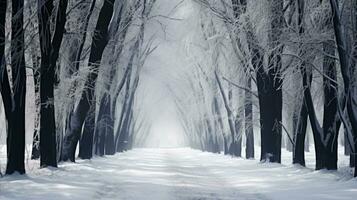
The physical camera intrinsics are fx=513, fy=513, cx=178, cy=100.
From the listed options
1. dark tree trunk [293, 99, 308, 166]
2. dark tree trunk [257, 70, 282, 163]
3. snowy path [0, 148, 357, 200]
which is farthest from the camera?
dark tree trunk [257, 70, 282, 163]

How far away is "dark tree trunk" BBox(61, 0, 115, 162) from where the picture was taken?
53.8 ft

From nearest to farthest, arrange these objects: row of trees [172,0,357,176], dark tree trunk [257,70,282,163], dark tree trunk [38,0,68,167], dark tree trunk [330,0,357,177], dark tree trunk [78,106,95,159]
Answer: dark tree trunk [330,0,357,177], row of trees [172,0,357,176], dark tree trunk [38,0,68,167], dark tree trunk [257,70,282,163], dark tree trunk [78,106,95,159]

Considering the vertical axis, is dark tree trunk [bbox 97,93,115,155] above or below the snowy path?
above

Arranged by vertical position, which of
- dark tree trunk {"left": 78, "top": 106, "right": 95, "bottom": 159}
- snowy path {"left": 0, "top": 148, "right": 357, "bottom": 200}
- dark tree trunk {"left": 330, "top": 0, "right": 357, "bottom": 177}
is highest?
dark tree trunk {"left": 330, "top": 0, "right": 357, "bottom": 177}

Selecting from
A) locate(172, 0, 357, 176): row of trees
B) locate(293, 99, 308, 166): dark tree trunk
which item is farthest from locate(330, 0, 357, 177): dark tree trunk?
locate(293, 99, 308, 166): dark tree trunk

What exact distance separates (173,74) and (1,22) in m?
36.0

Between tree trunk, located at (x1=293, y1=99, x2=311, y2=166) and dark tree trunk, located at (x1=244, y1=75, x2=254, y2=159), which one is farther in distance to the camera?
dark tree trunk, located at (x1=244, y1=75, x2=254, y2=159)

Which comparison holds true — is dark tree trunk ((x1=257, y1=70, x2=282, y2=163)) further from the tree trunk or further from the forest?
the tree trunk

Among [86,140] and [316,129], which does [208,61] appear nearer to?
[86,140]

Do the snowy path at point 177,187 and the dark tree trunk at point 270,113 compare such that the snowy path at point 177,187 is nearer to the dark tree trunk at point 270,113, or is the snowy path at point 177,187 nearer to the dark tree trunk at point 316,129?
the dark tree trunk at point 316,129

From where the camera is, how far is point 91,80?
17.0m

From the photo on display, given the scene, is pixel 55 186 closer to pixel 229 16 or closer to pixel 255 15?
pixel 255 15

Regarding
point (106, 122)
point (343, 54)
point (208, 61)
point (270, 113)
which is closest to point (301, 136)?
point (270, 113)

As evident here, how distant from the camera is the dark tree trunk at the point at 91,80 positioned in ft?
53.8
